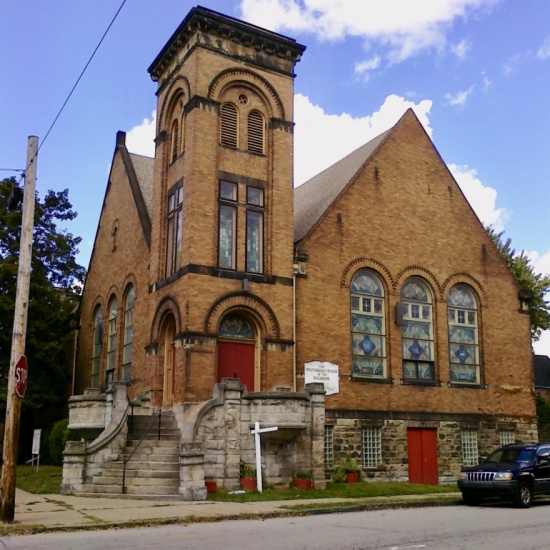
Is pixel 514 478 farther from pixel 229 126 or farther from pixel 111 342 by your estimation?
pixel 111 342

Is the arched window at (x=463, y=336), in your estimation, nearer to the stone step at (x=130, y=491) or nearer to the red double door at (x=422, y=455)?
the red double door at (x=422, y=455)

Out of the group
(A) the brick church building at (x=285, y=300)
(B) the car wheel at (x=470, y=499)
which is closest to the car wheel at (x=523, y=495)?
(B) the car wheel at (x=470, y=499)

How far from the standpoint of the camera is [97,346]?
107 ft

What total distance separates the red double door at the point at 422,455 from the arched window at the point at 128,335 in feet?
35.7

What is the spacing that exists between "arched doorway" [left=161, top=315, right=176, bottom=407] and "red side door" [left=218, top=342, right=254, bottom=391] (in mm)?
2181

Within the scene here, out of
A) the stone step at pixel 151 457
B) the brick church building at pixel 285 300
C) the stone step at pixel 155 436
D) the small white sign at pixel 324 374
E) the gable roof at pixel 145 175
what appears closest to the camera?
the stone step at pixel 151 457

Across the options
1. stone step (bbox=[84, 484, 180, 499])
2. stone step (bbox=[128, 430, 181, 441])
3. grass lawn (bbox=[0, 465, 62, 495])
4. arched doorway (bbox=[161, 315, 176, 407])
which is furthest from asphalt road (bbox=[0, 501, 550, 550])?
arched doorway (bbox=[161, 315, 176, 407])

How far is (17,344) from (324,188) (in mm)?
19012

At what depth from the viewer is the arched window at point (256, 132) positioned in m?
25.5

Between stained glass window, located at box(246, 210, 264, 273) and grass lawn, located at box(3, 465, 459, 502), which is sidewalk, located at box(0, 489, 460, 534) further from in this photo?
stained glass window, located at box(246, 210, 264, 273)

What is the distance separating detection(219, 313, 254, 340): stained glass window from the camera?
77.8 ft

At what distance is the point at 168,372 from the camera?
24.9 metres

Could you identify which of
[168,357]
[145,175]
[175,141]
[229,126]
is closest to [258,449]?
[168,357]

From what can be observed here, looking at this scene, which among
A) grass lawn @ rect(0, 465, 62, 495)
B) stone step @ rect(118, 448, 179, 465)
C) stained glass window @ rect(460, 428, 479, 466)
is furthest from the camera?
stained glass window @ rect(460, 428, 479, 466)
